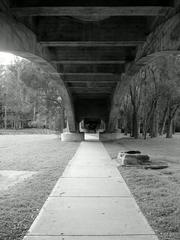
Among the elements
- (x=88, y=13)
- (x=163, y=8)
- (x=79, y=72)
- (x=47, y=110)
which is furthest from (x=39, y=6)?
(x=47, y=110)

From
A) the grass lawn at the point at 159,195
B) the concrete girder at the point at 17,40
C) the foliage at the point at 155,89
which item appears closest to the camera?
the grass lawn at the point at 159,195

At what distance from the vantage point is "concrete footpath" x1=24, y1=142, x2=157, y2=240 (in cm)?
371

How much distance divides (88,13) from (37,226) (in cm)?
363

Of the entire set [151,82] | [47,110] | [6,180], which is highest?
[151,82]

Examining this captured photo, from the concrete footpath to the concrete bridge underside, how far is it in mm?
3024

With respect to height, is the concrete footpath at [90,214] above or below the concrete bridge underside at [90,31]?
below

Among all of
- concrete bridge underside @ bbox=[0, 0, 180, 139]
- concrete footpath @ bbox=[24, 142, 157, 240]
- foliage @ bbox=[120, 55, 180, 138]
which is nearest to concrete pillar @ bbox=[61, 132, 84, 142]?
foliage @ bbox=[120, 55, 180, 138]

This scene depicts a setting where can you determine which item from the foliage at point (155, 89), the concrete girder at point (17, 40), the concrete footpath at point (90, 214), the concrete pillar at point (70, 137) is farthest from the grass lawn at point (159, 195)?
the foliage at point (155, 89)

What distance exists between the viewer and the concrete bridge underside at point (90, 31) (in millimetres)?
4613

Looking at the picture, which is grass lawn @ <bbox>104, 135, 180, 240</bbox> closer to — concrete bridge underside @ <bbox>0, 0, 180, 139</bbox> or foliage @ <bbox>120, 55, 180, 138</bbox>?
concrete bridge underside @ <bbox>0, 0, 180, 139</bbox>

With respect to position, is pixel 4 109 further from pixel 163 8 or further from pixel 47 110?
pixel 163 8

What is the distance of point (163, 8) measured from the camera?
457cm

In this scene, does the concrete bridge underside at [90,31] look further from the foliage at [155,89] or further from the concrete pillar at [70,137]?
the foliage at [155,89]

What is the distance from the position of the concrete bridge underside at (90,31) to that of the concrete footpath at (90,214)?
119 inches
